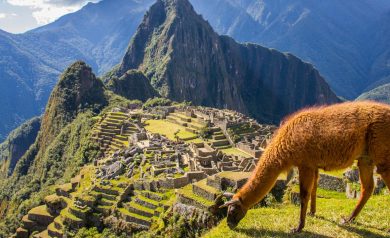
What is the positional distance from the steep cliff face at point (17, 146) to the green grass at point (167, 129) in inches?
2319

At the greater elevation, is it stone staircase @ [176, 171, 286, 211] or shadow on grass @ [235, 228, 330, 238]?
stone staircase @ [176, 171, 286, 211]

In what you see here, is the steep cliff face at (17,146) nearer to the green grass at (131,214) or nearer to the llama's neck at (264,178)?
the green grass at (131,214)

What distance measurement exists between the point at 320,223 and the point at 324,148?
1.77m

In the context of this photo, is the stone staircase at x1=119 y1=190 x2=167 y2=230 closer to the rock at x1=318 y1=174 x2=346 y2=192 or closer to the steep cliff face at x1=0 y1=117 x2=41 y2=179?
the rock at x1=318 y1=174 x2=346 y2=192

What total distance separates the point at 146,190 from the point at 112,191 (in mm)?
3770

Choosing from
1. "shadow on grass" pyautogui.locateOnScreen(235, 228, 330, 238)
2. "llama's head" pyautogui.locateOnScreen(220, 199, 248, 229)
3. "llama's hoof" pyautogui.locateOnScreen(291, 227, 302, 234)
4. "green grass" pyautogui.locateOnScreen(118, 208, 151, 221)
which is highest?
"llama's head" pyautogui.locateOnScreen(220, 199, 248, 229)

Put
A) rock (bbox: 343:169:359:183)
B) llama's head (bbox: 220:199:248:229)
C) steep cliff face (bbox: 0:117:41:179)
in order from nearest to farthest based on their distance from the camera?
llama's head (bbox: 220:199:248:229), rock (bbox: 343:169:359:183), steep cliff face (bbox: 0:117:41:179)

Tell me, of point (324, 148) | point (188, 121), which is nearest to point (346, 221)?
point (324, 148)

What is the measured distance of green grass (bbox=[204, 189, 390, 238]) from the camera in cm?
768

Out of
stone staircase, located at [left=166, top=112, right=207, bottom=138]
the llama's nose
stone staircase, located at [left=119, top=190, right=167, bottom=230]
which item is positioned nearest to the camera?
the llama's nose

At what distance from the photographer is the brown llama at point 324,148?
6.95m

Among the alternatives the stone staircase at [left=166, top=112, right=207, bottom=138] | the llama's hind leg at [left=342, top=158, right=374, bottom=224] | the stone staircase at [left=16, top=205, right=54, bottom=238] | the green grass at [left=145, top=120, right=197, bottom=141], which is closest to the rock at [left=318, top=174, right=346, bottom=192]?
the llama's hind leg at [left=342, top=158, right=374, bottom=224]

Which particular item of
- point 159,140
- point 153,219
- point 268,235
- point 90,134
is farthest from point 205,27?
point 268,235

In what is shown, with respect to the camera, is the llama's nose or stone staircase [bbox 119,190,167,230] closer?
the llama's nose
